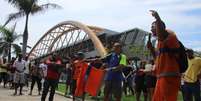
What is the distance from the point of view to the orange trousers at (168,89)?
8133 mm

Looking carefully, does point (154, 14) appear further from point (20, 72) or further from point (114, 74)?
point (20, 72)

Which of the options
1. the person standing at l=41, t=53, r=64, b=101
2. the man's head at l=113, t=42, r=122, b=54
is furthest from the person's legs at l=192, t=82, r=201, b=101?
the person standing at l=41, t=53, r=64, b=101

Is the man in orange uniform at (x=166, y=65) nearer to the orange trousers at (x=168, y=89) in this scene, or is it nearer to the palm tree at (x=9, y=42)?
the orange trousers at (x=168, y=89)

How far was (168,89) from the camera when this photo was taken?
8.14 meters

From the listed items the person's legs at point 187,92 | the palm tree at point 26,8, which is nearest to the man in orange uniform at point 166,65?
the person's legs at point 187,92

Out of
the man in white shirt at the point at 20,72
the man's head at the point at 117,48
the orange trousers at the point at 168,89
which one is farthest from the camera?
the man in white shirt at the point at 20,72

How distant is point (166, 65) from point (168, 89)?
1.19 ft

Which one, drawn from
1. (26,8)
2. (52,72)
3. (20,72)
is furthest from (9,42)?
(52,72)

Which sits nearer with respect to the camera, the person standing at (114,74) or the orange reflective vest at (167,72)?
the orange reflective vest at (167,72)

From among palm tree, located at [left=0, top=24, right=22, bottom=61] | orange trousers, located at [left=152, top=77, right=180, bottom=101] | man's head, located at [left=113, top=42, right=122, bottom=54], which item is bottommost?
orange trousers, located at [left=152, top=77, right=180, bottom=101]

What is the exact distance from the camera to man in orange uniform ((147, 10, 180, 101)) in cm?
816

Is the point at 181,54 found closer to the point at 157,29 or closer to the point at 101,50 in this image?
the point at 157,29

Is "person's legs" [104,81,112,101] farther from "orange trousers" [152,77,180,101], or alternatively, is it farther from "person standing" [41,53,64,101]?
"orange trousers" [152,77,180,101]

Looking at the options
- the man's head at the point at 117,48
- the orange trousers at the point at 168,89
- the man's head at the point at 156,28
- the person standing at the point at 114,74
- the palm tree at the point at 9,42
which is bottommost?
the orange trousers at the point at 168,89
